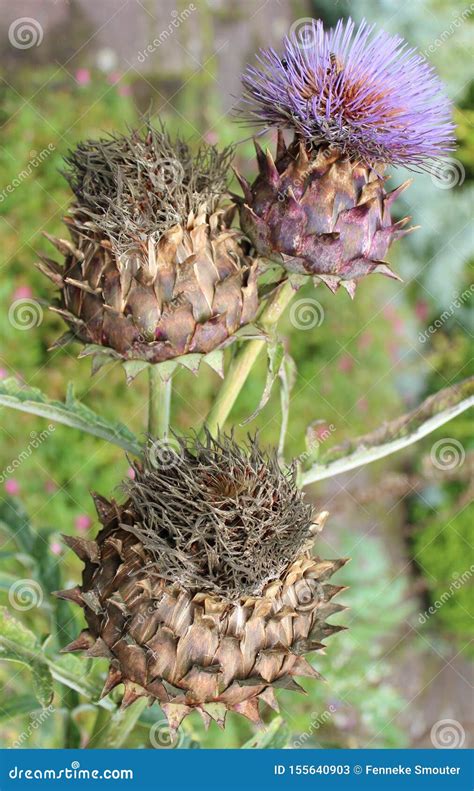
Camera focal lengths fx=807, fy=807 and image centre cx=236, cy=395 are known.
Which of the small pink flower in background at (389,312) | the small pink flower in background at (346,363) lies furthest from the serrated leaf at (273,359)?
the small pink flower in background at (389,312)

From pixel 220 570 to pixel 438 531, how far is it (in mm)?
2264

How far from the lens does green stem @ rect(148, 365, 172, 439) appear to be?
42.9 inches

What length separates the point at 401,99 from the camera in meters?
1.06

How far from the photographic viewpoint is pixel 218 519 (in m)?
0.90

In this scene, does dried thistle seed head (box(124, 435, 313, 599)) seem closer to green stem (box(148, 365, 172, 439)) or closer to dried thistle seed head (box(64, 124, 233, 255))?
green stem (box(148, 365, 172, 439))

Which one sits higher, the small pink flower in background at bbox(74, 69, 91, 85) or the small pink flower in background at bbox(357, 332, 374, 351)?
the small pink flower in background at bbox(357, 332, 374, 351)

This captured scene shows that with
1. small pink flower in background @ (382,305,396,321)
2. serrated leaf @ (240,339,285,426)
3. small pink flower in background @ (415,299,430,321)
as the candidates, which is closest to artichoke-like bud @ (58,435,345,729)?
serrated leaf @ (240,339,285,426)

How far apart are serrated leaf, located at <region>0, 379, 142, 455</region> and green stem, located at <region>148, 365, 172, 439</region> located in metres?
0.03

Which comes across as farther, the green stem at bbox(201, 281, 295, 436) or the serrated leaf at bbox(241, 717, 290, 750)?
the serrated leaf at bbox(241, 717, 290, 750)

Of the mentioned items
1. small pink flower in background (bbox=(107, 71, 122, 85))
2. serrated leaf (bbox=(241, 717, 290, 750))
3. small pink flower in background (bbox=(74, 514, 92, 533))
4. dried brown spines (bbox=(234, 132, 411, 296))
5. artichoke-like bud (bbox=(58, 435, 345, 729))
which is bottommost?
small pink flower in background (bbox=(74, 514, 92, 533))

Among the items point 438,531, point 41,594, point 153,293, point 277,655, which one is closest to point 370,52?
point 153,293

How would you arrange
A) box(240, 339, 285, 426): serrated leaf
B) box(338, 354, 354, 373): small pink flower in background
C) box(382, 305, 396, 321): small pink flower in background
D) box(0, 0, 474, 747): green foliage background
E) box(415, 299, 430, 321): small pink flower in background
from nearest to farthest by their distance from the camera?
box(240, 339, 285, 426): serrated leaf → box(0, 0, 474, 747): green foliage background → box(338, 354, 354, 373): small pink flower in background → box(382, 305, 396, 321): small pink flower in background → box(415, 299, 430, 321): small pink flower in background

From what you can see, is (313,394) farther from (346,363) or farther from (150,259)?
(150,259)
